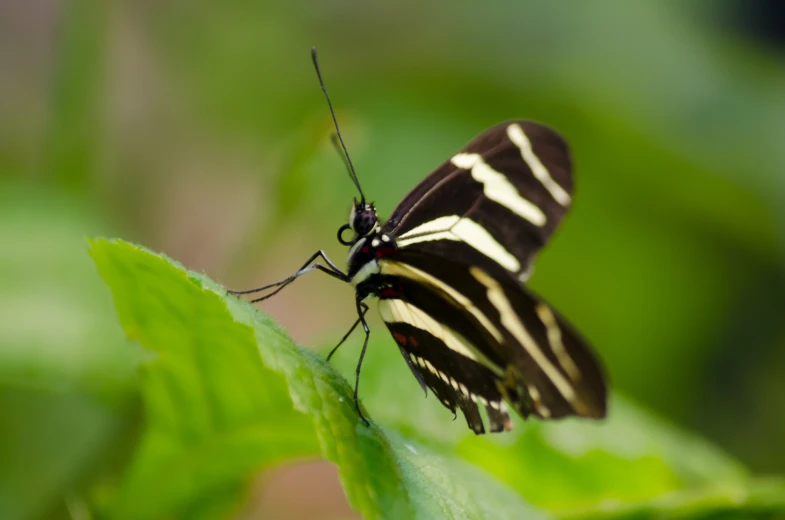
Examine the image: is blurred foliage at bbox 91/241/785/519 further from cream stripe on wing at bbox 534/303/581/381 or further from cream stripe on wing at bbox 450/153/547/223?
cream stripe on wing at bbox 450/153/547/223

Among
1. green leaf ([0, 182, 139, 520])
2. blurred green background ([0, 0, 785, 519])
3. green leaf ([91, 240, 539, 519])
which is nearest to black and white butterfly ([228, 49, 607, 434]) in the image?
green leaf ([91, 240, 539, 519])

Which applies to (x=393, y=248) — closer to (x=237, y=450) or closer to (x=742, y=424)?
(x=237, y=450)

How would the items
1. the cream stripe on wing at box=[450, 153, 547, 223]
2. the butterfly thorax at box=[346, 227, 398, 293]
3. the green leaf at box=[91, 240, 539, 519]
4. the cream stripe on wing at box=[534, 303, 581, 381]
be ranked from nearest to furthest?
the green leaf at box=[91, 240, 539, 519] < the cream stripe on wing at box=[534, 303, 581, 381] < the butterfly thorax at box=[346, 227, 398, 293] < the cream stripe on wing at box=[450, 153, 547, 223]

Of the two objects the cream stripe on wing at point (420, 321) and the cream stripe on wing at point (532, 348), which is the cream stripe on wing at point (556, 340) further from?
the cream stripe on wing at point (420, 321)

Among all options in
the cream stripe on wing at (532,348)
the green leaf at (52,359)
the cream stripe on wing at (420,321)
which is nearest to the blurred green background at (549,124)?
the green leaf at (52,359)

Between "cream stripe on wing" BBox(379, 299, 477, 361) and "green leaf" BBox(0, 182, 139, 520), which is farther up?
"green leaf" BBox(0, 182, 139, 520)

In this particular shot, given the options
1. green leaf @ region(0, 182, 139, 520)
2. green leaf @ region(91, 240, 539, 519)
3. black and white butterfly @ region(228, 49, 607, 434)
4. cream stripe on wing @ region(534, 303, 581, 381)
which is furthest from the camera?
green leaf @ region(0, 182, 139, 520)

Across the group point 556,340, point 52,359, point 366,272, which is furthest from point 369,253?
point 52,359

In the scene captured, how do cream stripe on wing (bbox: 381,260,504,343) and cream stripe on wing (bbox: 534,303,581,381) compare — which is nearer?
cream stripe on wing (bbox: 534,303,581,381)
